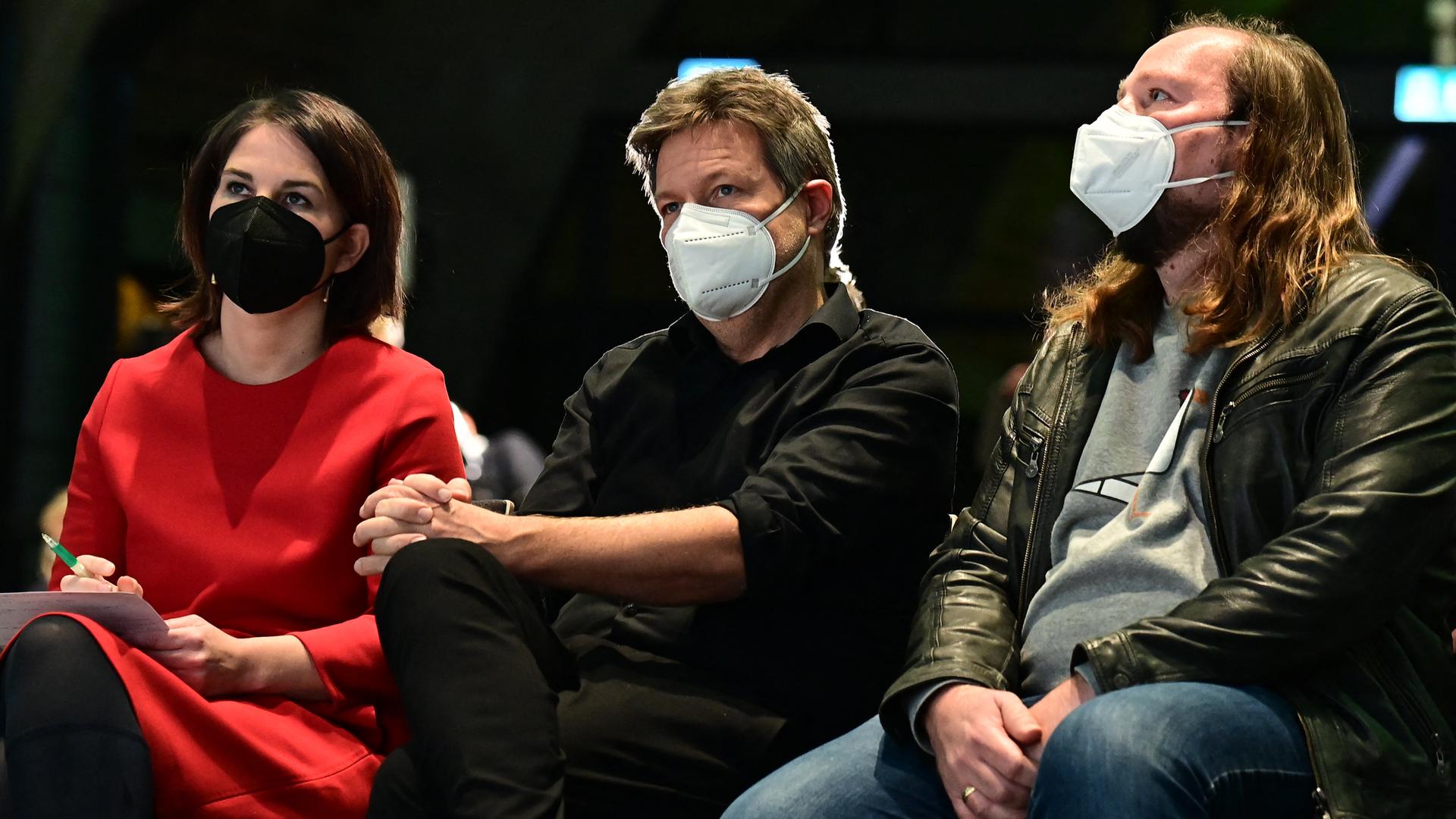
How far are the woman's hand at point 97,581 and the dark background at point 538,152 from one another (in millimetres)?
4973

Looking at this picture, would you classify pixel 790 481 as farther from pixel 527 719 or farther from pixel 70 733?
pixel 70 733

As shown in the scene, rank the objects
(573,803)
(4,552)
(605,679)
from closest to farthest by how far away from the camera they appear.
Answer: (573,803), (605,679), (4,552)

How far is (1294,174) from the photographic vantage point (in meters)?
2.10

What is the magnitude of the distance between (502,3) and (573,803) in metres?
5.83

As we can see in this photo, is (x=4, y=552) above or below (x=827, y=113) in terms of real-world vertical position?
below

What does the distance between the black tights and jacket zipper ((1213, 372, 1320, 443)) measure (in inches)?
→ 56.1

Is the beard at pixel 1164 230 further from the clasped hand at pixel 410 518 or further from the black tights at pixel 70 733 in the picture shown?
the black tights at pixel 70 733

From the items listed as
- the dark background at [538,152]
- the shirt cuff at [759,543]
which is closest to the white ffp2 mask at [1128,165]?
the shirt cuff at [759,543]

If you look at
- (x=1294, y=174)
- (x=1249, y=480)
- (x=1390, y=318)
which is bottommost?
(x=1249, y=480)

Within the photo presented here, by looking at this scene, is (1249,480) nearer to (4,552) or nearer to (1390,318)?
(1390,318)

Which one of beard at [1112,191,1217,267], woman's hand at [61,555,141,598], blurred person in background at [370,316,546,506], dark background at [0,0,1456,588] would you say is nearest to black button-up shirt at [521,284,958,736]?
beard at [1112,191,1217,267]

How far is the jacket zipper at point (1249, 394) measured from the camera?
1.90 meters

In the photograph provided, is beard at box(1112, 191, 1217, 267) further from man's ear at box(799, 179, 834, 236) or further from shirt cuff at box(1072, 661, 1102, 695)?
shirt cuff at box(1072, 661, 1102, 695)

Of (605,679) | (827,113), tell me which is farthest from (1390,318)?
(827,113)
